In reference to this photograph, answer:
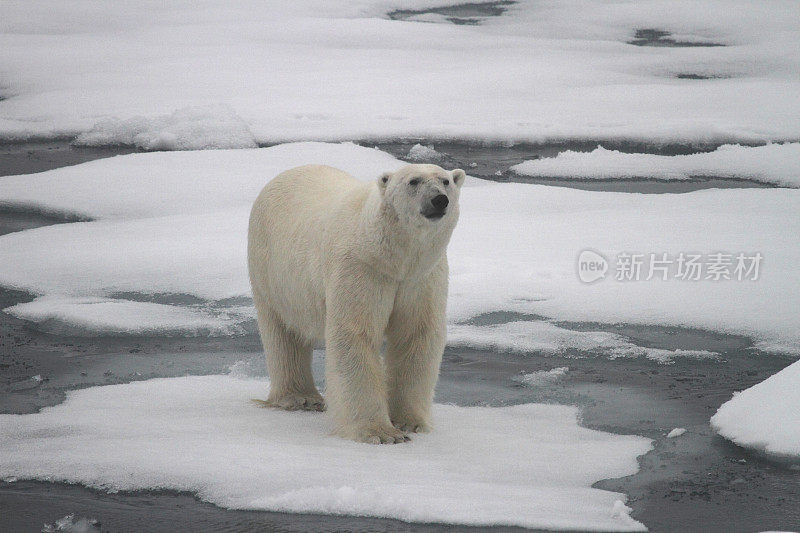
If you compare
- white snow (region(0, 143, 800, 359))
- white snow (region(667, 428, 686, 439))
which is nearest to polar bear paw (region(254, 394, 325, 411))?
white snow (region(0, 143, 800, 359))

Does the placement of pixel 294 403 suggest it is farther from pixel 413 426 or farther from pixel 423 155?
pixel 423 155

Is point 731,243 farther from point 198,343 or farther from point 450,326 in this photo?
point 198,343

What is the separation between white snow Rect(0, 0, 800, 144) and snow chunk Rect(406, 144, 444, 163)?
0.77 m

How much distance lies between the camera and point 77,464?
339 centimetres

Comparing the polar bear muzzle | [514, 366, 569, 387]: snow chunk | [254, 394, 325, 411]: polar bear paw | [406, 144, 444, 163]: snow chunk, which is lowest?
[254, 394, 325, 411]: polar bear paw

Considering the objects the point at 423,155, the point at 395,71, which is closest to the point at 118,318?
the point at 423,155

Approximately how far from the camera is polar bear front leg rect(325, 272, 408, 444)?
12.5ft

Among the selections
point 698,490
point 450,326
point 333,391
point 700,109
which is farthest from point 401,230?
point 700,109

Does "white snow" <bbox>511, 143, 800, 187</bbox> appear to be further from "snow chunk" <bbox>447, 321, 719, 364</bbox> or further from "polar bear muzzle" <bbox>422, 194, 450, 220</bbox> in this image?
"polar bear muzzle" <bbox>422, 194, 450, 220</bbox>

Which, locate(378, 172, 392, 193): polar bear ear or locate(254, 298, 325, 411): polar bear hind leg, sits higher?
locate(378, 172, 392, 193): polar bear ear

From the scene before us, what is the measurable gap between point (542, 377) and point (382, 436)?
3.61ft

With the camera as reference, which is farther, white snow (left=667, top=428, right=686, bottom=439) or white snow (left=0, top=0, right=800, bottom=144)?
white snow (left=0, top=0, right=800, bottom=144)

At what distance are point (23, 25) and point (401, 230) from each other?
47.8 ft

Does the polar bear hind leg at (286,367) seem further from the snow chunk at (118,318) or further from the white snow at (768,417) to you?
the white snow at (768,417)
